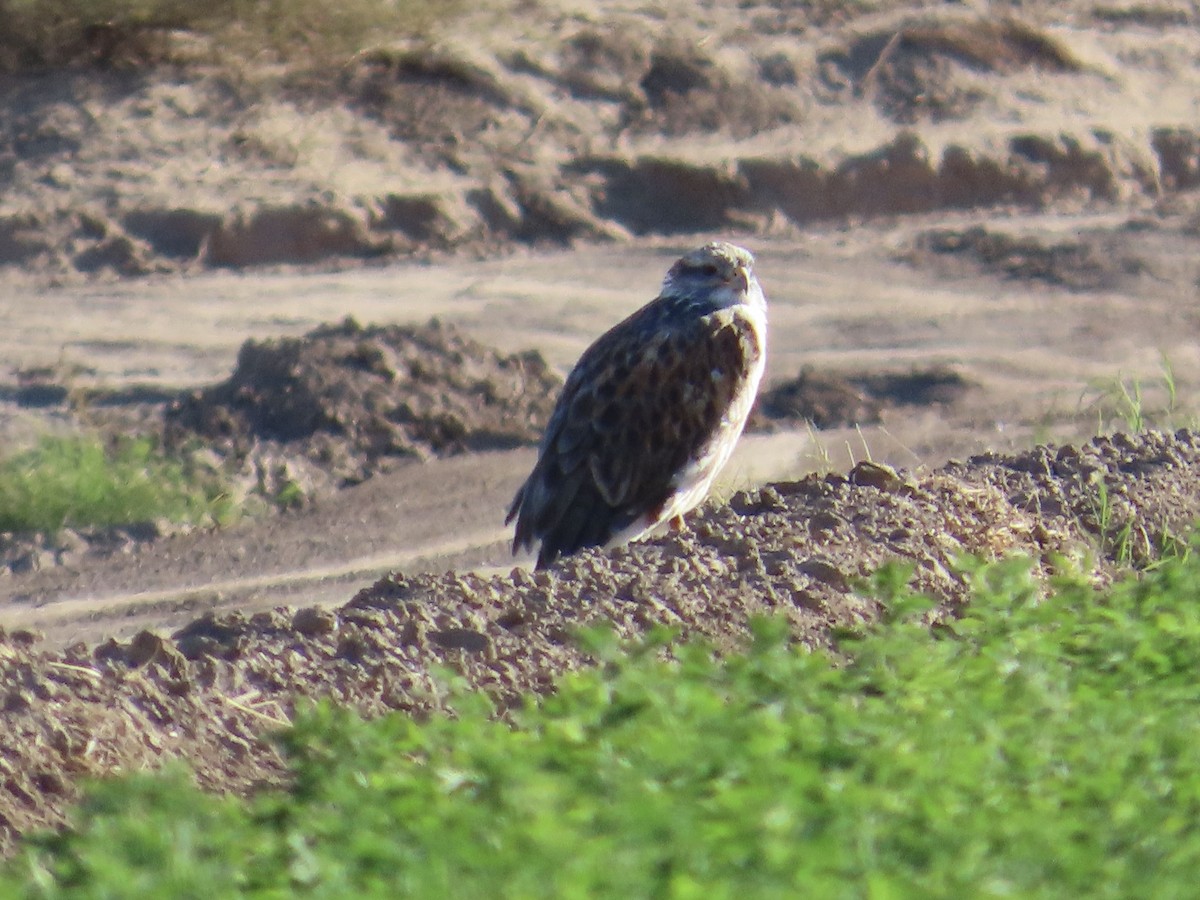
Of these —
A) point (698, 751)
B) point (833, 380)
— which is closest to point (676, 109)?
point (833, 380)

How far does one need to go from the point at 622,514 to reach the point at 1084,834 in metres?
3.47

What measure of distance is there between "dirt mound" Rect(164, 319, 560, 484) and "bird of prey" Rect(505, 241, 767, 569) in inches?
84.1

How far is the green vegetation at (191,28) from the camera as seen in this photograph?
38.1 ft

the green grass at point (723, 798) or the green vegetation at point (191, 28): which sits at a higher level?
the green vegetation at point (191, 28)

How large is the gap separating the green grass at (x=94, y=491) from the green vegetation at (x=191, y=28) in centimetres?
405

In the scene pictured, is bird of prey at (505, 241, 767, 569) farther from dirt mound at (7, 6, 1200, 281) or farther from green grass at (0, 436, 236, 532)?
dirt mound at (7, 6, 1200, 281)

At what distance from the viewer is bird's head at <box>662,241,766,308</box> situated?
7.11m

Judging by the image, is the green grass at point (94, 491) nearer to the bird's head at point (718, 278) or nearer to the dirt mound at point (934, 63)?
the bird's head at point (718, 278)

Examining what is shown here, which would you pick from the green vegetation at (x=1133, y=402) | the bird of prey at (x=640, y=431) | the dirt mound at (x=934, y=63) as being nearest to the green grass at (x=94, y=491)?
the bird of prey at (x=640, y=431)

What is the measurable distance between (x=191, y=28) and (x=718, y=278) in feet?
19.6

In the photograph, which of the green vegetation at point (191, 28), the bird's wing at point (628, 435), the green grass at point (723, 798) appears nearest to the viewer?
the green grass at point (723, 798)

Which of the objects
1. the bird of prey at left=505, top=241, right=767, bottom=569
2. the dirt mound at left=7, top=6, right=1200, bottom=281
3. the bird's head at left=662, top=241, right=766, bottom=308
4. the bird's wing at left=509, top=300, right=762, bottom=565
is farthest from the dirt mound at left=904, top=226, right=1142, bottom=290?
the bird's wing at left=509, top=300, right=762, bottom=565

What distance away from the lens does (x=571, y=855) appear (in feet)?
10.5

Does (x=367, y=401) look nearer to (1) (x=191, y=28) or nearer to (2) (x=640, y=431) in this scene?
(2) (x=640, y=431)
